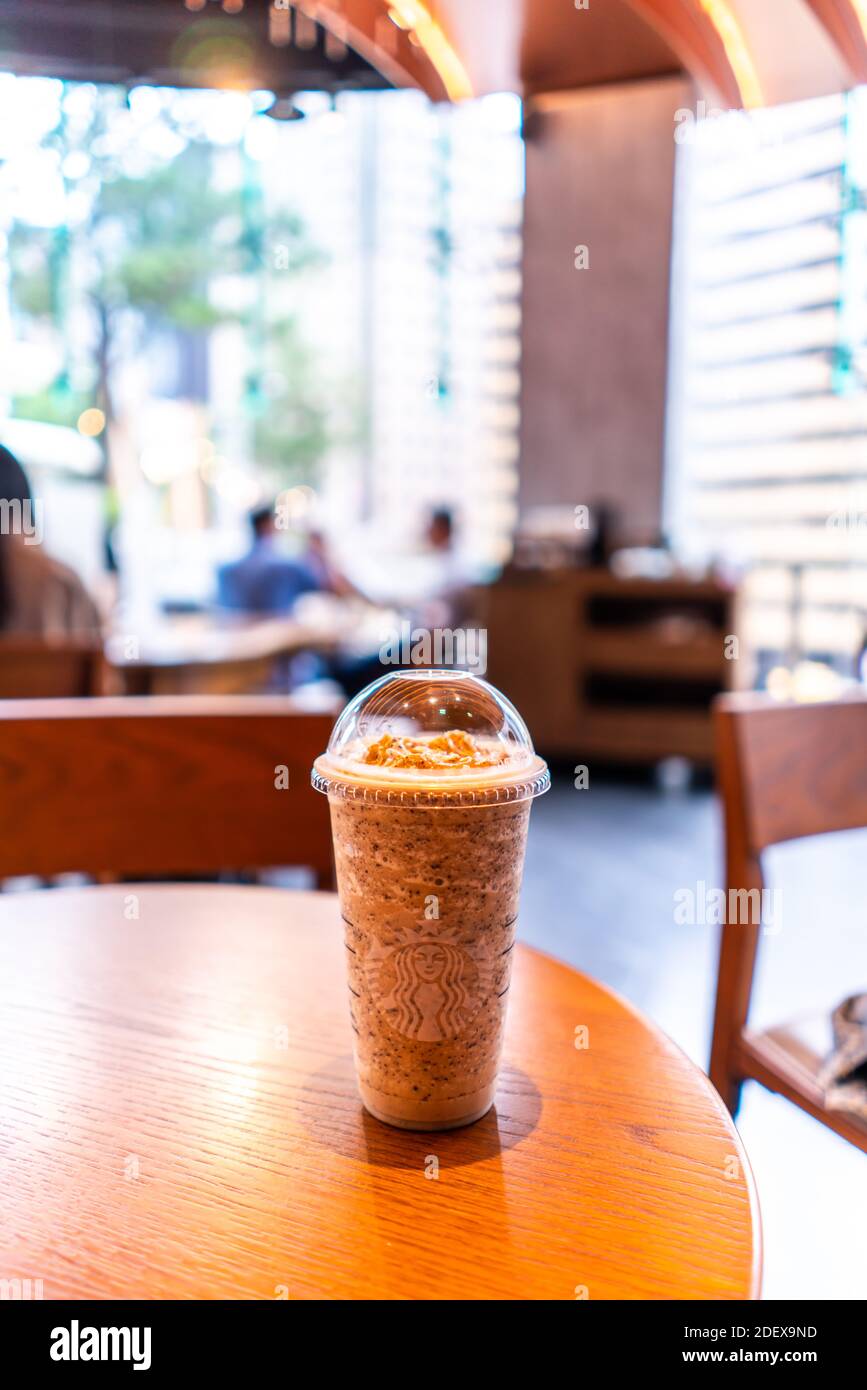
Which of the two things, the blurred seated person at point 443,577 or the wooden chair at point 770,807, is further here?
the blurred seated person at point 443,577

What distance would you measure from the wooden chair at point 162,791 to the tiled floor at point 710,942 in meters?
0.54

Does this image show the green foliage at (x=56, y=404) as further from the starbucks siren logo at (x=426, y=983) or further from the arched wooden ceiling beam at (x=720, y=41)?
the starbucks siren logo at (x=426, y=983)

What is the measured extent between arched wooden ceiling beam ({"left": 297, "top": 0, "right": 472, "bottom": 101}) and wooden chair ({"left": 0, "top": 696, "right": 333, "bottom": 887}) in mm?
1435

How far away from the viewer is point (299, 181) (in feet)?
24.1

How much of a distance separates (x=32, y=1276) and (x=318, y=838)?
817 mm

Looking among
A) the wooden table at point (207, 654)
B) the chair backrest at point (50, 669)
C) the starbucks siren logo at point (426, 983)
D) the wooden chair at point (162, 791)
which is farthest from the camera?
the wooden table at point (207, 654)

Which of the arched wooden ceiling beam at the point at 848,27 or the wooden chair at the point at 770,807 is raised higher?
the arched wooden ceiling beam at the point at 848,27

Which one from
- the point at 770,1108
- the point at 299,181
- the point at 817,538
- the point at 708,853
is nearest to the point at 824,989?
the point at 770,1108

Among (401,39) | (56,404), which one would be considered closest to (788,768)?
(401,39)

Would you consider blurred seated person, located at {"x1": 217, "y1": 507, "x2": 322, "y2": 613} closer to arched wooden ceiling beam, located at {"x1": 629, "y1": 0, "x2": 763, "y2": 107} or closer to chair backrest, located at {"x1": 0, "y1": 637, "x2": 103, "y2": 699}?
chair backrest, located at {"x1": 0, "y1": 637, "x2": 103, "y2": 699}

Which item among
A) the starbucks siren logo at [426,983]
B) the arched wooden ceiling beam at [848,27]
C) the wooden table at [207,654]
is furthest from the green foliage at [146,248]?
the starbucks siren logo at [426,983]

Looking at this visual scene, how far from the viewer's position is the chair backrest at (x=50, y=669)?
2.17 meters

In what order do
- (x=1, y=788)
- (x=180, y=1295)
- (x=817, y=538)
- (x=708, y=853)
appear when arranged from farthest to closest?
(x=817, y=538)
(x=708, y=853)
(x=1, y=788)
(x=180, y=1295)
